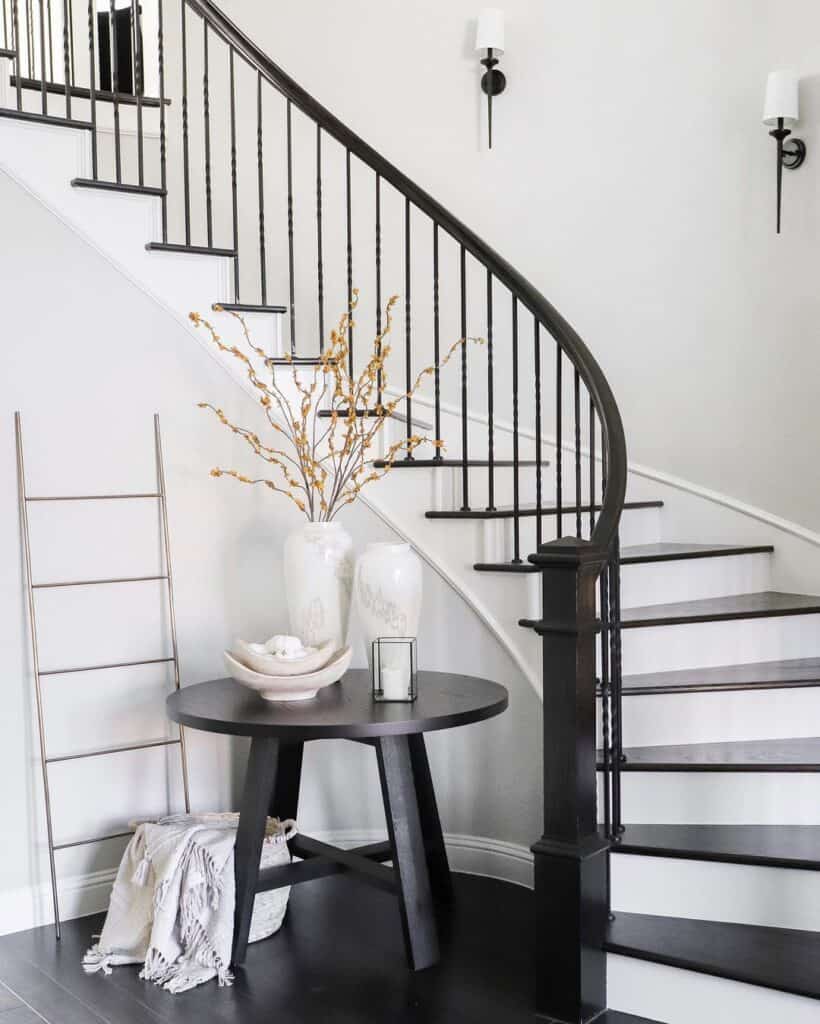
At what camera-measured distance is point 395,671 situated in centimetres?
302

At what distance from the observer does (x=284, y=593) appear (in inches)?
145

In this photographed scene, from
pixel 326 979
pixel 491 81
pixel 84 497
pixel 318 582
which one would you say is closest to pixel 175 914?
pixel 326 979

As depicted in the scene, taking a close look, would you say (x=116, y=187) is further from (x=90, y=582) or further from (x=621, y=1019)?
(x=621, y=1019)

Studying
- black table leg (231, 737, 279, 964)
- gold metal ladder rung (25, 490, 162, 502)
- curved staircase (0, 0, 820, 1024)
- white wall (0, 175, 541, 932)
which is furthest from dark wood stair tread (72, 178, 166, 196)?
black table leg (231, 737, 279, 964)

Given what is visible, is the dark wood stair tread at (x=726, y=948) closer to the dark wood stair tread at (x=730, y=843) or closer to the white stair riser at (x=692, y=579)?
the dark wood stair tread at (x=730, y=843)

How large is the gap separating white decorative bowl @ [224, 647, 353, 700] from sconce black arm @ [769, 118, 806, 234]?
2400 mm

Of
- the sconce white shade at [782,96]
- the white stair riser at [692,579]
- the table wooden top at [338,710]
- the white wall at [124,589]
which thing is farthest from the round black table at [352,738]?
the sconce white shade at [782,96]

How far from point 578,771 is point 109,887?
1571 millimetres

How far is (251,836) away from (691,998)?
117cm

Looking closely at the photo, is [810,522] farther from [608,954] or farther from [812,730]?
[608,954]

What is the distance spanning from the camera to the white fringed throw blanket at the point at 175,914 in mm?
2924

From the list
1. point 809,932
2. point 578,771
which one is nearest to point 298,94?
point 578,771

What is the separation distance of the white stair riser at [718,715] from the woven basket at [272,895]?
1.02 m

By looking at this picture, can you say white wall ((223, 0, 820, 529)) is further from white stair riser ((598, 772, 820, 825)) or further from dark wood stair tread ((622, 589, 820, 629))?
white stair riser ((598, 772, 820, 825))
